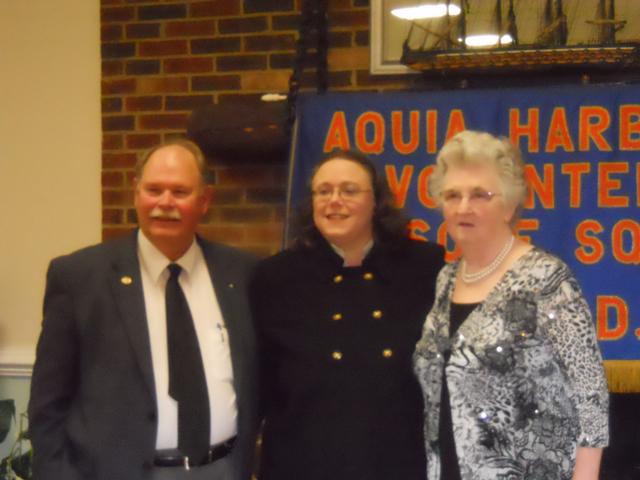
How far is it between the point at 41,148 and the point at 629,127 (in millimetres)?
2332

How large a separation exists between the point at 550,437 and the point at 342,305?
613mm

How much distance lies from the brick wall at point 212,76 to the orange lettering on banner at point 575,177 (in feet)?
2.35

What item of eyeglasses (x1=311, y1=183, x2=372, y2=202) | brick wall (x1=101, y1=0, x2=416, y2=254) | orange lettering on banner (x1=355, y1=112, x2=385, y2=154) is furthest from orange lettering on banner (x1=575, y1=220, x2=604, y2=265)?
eyeglasses (x1=311, y1=183, x2=372, y2=202)

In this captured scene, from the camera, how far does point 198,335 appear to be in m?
2.23

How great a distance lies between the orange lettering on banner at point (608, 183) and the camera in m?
3.18

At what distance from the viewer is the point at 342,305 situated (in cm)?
229

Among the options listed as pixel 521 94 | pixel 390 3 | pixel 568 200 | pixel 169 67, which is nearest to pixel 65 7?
pixel 169 67

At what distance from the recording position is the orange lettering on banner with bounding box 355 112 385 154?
3352 mm

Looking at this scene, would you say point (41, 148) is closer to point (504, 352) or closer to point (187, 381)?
point (187, 381)

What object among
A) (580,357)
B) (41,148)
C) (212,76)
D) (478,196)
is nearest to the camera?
(580,357)

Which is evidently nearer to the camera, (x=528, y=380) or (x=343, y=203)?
(x=528, y=380)

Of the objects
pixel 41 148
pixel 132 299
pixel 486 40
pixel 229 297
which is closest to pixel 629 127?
pixel 486 40

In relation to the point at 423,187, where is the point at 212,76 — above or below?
above

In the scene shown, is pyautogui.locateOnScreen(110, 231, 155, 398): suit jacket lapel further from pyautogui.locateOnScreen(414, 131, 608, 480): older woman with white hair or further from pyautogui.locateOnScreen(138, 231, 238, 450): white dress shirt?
pyautogui.locateOnScreen(414, 131, 608, 480): older woman with white hair
